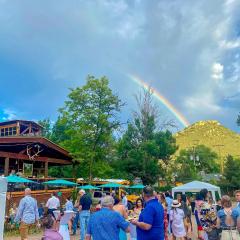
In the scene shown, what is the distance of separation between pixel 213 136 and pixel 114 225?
19084 centimetres

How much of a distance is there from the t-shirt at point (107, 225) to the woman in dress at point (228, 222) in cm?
242

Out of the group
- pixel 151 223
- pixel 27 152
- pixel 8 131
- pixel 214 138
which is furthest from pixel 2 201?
pixel 214 138

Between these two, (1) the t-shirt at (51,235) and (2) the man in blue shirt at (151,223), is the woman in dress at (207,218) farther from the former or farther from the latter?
(1) the t-shirt at (51,235)

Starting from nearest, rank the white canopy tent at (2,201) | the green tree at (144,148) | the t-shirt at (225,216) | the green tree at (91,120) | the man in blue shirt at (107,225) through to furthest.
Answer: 1. the man in blue shirt at (107,225)
2. the white canopy tent at (2,201)
3. the t-shirt at (225,216)
4. the green tree at (91,120)
5. the green tree at (144,148)

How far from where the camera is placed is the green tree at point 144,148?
136 feet

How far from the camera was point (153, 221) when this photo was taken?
5270 mm

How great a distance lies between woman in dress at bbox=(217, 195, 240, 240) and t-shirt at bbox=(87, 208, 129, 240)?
2.42 meters

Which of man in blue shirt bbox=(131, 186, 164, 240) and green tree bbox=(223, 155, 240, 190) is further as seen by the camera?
green tree bbox=(223, 155, 240, 190)

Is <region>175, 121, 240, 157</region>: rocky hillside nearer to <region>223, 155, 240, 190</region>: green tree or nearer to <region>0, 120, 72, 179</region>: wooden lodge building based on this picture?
<region>223, 155, 240, 190</region>: green tree

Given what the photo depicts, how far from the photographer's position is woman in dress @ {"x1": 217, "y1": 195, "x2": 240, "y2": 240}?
644 cm

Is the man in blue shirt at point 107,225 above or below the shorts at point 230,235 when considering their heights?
above

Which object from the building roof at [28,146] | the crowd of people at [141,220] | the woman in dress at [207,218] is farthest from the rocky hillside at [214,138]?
the crowd of people at [141,220]

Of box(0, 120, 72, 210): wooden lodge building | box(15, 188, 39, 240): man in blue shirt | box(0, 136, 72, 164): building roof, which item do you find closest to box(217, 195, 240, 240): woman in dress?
box(15, 188, 39, 240): man in blue shirt

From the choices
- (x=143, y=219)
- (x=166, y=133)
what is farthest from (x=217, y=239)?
(x=166, y=133)
